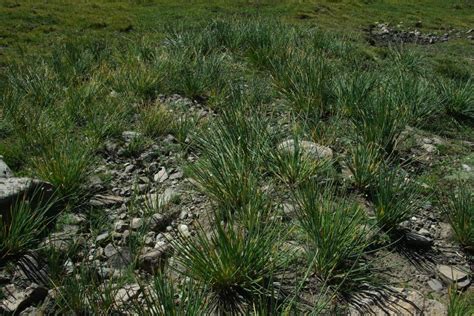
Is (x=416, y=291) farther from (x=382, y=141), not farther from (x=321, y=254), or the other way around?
(x=382, y=141)

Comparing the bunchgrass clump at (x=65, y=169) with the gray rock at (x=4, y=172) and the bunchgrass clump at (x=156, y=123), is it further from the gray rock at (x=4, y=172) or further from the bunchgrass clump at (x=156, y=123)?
the bunchgrass clump at (x=156, y=123)

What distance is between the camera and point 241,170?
16.3ft

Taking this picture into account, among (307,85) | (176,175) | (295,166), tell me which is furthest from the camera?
(307,85)

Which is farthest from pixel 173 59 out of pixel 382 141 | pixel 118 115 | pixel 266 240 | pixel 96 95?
pixel 266 240

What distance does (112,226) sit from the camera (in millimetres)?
4883

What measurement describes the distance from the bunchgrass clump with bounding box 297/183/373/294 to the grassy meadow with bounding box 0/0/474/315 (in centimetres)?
2

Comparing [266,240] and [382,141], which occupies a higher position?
[266,240]

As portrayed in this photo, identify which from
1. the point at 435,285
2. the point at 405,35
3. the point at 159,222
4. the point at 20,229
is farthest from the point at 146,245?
the point at 405,35

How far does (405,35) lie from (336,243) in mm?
18742

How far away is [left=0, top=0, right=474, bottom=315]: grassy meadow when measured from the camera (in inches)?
150

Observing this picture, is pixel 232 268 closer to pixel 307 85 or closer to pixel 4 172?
pixel 4 172

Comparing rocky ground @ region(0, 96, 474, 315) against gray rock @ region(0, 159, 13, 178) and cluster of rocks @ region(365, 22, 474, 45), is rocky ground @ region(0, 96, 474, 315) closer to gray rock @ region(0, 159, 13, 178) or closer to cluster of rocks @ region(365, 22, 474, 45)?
gray rock @ region(0, 159, 13, 178)

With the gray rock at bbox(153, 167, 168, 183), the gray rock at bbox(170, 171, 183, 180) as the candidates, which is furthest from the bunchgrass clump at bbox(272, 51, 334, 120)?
the gray rock at bbox(153, 167, 168, 183)

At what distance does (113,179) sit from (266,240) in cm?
278
